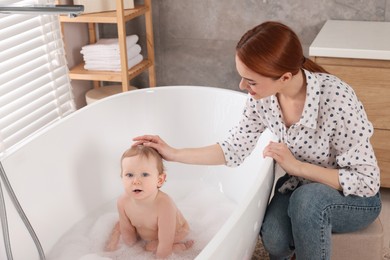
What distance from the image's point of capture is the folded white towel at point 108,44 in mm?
3176

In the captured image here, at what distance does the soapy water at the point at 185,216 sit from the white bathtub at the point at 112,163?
1.5 inches

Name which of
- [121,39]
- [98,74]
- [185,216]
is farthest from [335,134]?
[98,74]

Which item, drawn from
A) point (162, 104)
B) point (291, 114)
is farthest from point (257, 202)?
point (162, 104)

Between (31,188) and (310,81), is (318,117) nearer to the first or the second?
(310,81)

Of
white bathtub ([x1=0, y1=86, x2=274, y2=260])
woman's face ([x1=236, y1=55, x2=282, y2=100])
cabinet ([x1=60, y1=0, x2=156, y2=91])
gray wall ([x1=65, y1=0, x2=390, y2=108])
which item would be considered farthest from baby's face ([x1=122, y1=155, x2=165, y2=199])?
gray wall ([x1=65, y1=0, x2=390, y2=108])

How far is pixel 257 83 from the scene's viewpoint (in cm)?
181

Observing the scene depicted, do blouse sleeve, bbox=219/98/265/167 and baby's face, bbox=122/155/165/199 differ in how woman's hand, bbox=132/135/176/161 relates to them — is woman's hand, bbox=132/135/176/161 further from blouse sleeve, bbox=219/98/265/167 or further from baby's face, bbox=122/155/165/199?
blouse sleeve, bbox=219/98/265/167

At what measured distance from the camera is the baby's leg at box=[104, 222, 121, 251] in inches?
86.0

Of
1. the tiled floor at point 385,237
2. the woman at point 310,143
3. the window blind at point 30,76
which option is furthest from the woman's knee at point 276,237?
the window blind at point 30,76

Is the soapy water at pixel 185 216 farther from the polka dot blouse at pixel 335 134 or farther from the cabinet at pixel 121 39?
the cabinet at pixel 121 39

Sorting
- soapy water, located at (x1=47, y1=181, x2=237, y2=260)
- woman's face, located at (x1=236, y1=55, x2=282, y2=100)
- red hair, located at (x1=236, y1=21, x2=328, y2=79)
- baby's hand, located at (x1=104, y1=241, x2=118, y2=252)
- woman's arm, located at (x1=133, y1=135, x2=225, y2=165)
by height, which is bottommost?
soapy water, located at (x1=47, y1=181, x2=237, y2=260)

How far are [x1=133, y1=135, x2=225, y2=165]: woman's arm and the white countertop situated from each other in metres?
0.78

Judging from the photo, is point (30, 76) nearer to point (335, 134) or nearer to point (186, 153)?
point (186, 153)

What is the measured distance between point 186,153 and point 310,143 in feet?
1.39
